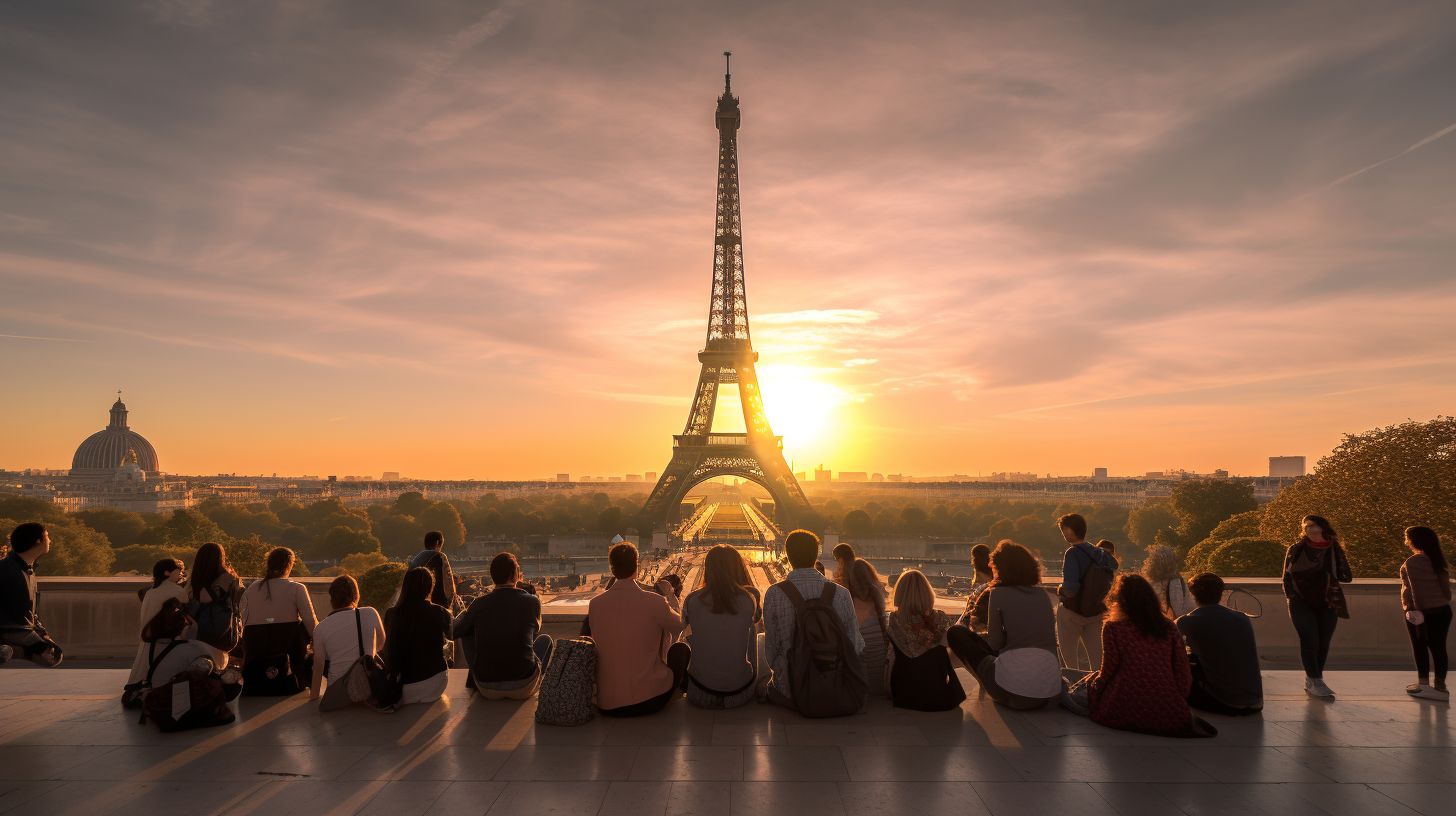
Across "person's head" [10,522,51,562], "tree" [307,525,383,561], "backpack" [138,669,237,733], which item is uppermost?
"person's head" [10,522,51,562]

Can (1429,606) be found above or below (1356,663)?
above

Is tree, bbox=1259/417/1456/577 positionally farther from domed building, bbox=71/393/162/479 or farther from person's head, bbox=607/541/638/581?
domed building, bbox=71/393/162/479

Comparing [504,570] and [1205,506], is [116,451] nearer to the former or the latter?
[1205,506]

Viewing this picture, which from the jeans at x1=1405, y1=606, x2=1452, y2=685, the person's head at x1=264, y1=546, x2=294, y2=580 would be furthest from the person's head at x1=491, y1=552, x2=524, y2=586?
the jeans at x1=1405, y1=606, x2=1452, y2=685

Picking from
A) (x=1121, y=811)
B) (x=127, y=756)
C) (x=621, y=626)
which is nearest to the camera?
(x=1121, y=811)

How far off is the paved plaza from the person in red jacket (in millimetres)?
152

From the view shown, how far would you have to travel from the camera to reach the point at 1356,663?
920 cm

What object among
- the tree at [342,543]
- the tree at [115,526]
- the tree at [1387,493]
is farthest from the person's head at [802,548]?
the tree at [115,526]

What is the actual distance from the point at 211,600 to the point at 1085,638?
6.96 m

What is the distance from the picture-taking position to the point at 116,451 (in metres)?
141

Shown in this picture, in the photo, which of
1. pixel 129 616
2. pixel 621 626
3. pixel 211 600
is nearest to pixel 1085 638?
pixel 621 626

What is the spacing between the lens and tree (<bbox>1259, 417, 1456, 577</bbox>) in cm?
2141

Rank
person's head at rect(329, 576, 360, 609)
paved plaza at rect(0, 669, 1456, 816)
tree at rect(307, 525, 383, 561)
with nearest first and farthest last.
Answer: paved plaza at rect(0, 669, 1456, 816), person's head at rect(329, 576, 360, 609), tree at rect(307, 525, 383, 561)

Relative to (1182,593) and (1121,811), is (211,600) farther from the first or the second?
(1182,593)
